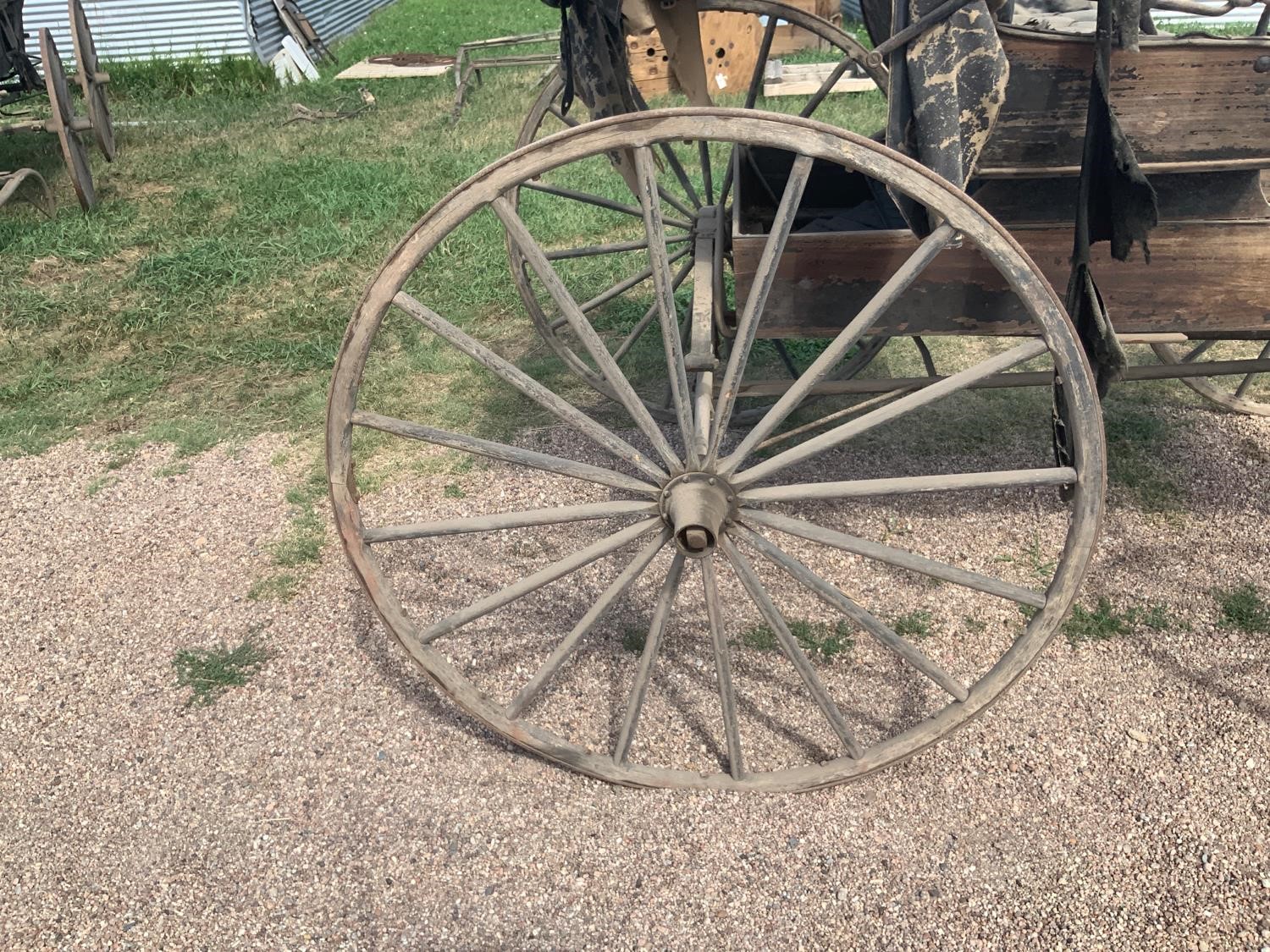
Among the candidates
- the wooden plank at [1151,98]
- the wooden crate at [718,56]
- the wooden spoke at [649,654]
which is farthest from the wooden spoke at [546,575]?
the wooden crate at [718,56]

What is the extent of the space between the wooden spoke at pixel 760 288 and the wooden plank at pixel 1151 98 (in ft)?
1.75

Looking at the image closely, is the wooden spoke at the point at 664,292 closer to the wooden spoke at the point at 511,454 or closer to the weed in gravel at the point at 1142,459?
the wooden spoke at the point at 511,454

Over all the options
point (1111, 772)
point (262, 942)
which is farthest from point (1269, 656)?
point (262, 942)

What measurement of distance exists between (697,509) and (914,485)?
1.43ft

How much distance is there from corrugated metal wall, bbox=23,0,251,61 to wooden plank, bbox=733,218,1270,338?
9201mm

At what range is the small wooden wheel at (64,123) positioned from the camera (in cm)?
577

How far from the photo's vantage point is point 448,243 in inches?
217

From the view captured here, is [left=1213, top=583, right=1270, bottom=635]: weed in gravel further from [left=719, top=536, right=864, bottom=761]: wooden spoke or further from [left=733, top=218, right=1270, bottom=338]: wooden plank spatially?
[left=719, top=536, right=864, bottom=761]: wooden spoke

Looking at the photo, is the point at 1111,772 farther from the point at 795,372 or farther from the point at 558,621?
the point at 795,372

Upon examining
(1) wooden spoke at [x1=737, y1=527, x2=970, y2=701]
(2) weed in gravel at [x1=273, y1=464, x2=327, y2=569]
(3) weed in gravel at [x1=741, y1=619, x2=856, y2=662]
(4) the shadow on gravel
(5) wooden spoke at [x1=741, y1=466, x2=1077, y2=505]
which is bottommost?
(4) the shadow on gravel

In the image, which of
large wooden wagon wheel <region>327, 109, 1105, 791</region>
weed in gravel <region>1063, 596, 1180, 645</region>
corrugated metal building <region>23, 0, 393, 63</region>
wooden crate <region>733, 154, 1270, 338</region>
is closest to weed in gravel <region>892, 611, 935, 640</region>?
large wooden wagon wheel <region>327, 109, 1105, 791</region>

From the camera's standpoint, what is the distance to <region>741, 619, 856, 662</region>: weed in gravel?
272 centimetres

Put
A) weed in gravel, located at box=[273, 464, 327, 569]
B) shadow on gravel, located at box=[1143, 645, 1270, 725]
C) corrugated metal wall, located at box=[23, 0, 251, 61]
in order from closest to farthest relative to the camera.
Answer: shadow on gravel, located at box=[1143, 645, 1270, 725], weed in gravel, located at box=[273, 464, 327, 569], corrugated metal wall, located at box=[23, 0, 251, 61]

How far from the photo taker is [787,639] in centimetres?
211
